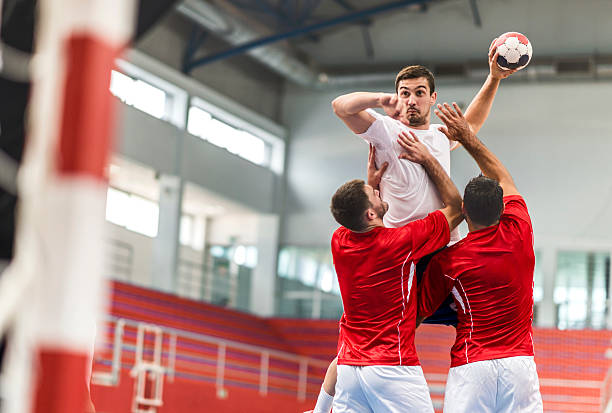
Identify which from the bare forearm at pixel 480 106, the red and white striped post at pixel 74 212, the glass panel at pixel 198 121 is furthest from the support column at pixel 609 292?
the red and white striped post at pixel 74 212

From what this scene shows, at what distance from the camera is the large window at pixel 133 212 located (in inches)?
935

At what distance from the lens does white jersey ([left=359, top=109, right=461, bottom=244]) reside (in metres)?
5.33

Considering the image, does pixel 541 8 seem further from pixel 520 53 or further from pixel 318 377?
pixel 520 53

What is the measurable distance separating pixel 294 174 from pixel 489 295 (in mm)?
21716

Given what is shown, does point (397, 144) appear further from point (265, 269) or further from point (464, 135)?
point (265, 269)

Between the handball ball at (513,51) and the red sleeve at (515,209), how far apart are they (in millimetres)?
884

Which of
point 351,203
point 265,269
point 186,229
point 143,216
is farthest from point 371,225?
point 186,229

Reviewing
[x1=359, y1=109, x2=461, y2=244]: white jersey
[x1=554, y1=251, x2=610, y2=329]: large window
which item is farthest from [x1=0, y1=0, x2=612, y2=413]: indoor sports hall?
[x1=359, y1=109, x2=461, y2=244]: white jersey

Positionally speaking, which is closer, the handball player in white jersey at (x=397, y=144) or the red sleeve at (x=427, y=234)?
the red sleeve at (x=427, y=234)

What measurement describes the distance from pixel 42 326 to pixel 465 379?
3950 mm

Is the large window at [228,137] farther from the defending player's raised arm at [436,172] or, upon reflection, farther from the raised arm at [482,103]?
the defending player's raised arm at [436,172]

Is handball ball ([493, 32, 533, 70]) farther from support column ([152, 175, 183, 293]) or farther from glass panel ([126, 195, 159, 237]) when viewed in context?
glass panel ([126, 195, 159, 237])

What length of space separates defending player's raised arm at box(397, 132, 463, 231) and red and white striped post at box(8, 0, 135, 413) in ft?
12.2

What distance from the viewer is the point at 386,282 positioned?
509 centimetres
